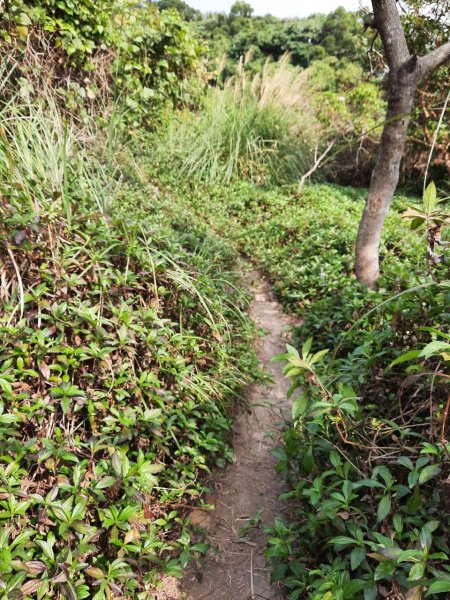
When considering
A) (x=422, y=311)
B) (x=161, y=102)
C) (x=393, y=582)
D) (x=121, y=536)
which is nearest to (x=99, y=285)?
(x=121, y=536)

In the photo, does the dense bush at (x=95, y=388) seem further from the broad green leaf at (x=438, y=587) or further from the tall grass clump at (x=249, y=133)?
the tall grass clump at (x=249, y=133)

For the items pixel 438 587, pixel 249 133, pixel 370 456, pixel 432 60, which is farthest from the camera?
pixel 249 133

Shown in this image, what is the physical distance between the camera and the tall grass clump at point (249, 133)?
577cm

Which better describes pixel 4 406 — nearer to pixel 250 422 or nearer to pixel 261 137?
pixel 250 422

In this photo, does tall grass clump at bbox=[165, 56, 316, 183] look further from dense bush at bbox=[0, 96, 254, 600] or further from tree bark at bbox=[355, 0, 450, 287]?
dense bush at bbox=[0, 96, 254, 600]

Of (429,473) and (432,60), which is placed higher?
(432,60)

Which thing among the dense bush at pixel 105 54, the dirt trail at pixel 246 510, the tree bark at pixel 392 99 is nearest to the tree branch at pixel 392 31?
the tree bark at pixel 392 99

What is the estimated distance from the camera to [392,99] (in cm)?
264

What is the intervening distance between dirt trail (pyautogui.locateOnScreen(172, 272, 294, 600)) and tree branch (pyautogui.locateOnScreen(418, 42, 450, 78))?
2324mm

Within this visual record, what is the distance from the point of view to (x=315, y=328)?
302 cm

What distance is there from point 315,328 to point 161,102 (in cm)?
469

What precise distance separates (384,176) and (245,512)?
2482 millimetres

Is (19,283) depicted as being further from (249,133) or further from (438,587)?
(249,133)

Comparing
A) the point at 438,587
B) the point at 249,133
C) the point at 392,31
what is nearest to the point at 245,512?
the point at 438,587
